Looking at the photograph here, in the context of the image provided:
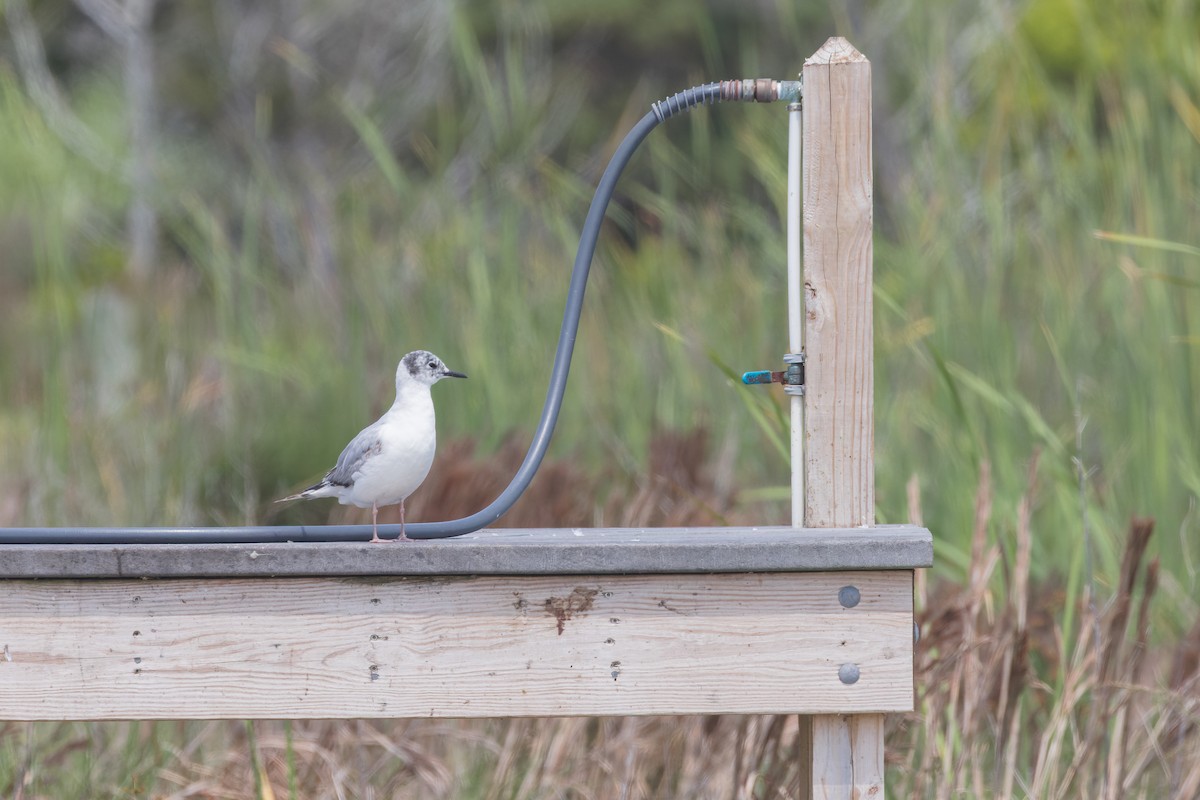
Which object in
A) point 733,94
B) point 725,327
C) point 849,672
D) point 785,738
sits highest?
point 733,94

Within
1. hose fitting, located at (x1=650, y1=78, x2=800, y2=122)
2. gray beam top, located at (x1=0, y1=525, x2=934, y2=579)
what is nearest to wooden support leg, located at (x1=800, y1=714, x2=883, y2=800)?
gray beam top, located at (x1=0, y1=525, x2=934, y2=579)

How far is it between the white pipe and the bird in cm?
47

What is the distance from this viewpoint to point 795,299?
2086 mm

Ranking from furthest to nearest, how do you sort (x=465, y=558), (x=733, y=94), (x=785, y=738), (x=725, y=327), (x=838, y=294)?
(x=725, y=327), (x=785, y=738), (x=733, y=94), (x=838, y=294), (x=465, y=558)

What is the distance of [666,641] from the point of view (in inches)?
77.1

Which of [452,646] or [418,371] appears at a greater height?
[418,371]

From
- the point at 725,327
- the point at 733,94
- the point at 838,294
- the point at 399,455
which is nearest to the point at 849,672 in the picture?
the point at 838,294

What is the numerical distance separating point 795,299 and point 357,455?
2.17ft

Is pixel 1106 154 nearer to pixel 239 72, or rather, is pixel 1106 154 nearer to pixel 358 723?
pixel 358 723

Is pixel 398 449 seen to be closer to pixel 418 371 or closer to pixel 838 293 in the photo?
pixel 418 371

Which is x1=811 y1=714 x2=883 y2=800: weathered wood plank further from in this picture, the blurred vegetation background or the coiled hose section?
the blurred vegetation background

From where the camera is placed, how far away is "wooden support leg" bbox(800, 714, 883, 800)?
195 cm

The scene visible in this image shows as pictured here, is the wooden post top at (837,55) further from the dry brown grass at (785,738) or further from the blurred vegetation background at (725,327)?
the dry brown grass at (785,738)

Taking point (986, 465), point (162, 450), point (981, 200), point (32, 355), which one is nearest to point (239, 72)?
point (32, 355)
